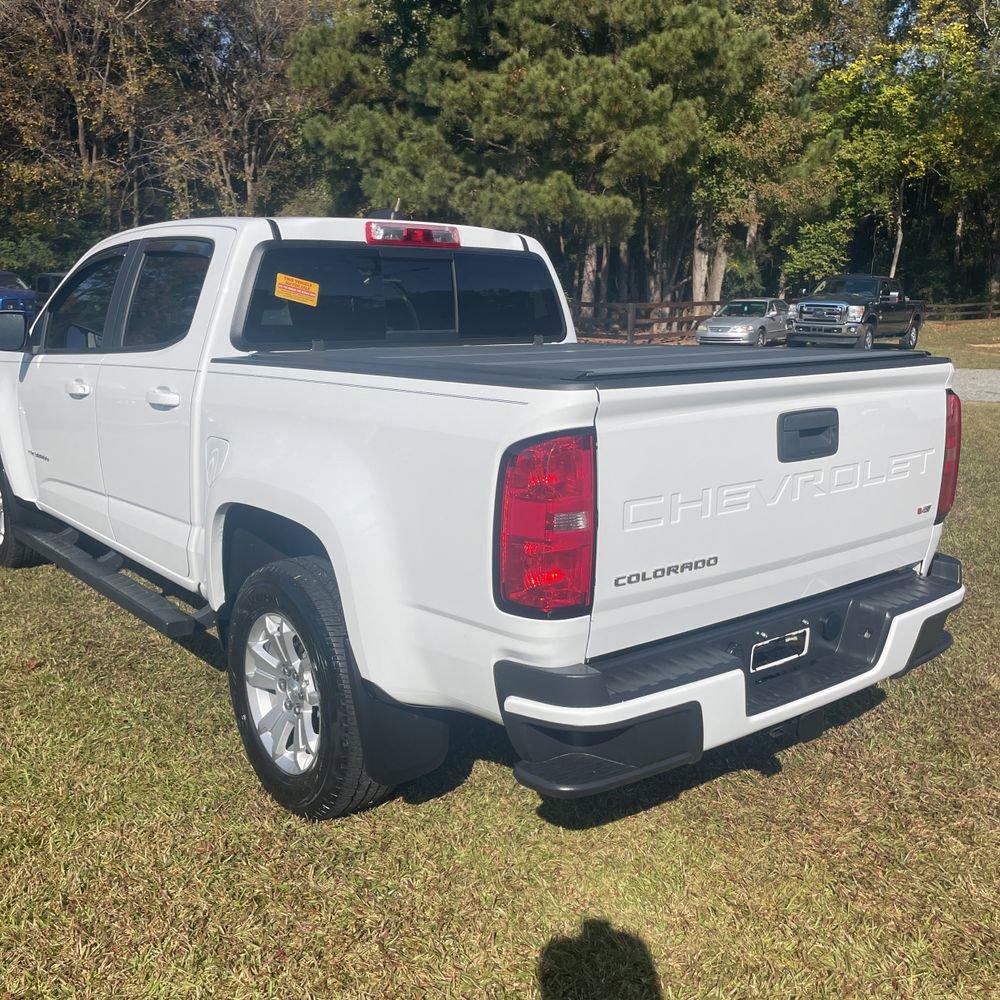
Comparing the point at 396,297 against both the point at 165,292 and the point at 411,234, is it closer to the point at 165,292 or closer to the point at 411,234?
the point at 411,234

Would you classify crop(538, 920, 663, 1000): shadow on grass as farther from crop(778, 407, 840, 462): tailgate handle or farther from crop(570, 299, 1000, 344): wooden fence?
crop(570, 299, 1000, 344): wooden fence

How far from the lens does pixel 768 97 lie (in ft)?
96.5

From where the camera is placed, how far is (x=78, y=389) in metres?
4.79

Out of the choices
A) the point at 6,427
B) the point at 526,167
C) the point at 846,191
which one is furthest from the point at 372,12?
the point at 6,427

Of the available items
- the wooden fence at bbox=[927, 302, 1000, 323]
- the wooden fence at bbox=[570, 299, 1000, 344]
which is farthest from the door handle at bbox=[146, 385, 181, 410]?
the wooden fence at bbox=[927, 302, 1000, 323]

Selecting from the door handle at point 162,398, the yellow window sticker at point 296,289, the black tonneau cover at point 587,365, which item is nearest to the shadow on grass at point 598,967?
the black tonneau cover at point 587,365

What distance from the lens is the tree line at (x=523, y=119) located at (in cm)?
2348

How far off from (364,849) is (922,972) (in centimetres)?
170

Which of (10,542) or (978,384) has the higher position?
(10,542)

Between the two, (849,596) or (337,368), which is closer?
(337,368)

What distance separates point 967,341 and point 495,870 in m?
33.0

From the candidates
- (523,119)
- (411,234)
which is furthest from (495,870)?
(523,119)

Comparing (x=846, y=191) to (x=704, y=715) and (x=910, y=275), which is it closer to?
(x=910, y=275)

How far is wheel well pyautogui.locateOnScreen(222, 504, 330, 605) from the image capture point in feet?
11.4
